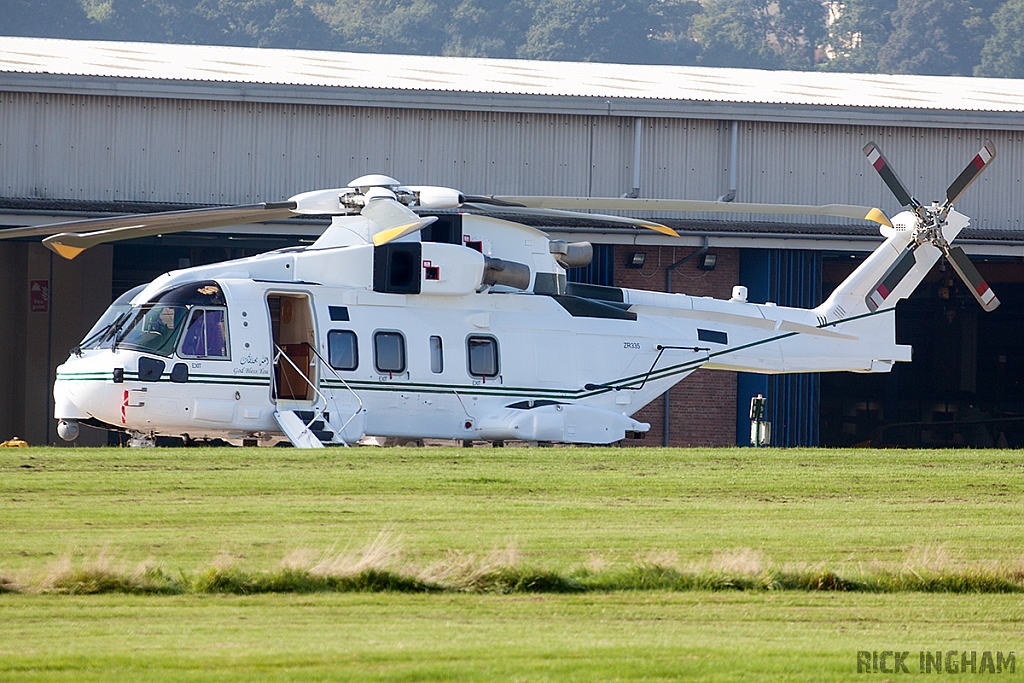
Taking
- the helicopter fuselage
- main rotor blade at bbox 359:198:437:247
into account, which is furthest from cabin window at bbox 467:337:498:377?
main rotor blade at bbox 359:198:437:247

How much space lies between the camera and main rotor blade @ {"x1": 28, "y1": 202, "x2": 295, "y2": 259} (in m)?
17.0

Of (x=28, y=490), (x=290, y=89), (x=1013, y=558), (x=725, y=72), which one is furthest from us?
(x=725, y=72)

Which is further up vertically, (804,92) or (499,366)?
(804,92)

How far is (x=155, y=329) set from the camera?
17672 mm

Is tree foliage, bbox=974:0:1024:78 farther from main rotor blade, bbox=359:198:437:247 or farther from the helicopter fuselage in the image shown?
main rotor blade, bbox=359:198:437:247

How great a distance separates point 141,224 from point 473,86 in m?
12.3

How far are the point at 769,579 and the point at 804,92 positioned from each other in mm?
23277

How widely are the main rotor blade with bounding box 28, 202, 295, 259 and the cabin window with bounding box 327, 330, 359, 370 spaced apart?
1.88 m

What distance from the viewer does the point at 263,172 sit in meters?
26.7

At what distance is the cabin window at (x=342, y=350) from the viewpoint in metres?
18.4

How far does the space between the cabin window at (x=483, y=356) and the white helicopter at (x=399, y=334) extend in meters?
0.02

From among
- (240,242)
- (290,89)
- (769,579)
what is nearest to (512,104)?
(290,89)

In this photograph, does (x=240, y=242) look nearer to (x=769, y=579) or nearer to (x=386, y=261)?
(x=386, y=261)

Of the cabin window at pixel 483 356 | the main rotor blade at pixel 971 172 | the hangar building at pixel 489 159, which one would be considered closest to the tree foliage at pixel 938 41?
the hangar building at pixel 489 159
